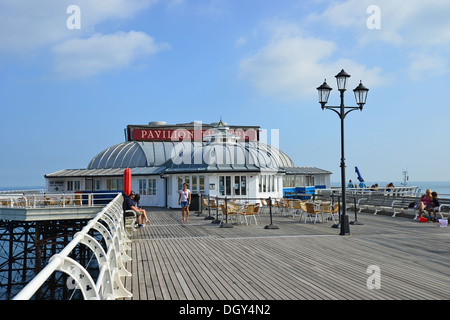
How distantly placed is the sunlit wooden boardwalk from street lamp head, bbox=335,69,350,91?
16.3 ft

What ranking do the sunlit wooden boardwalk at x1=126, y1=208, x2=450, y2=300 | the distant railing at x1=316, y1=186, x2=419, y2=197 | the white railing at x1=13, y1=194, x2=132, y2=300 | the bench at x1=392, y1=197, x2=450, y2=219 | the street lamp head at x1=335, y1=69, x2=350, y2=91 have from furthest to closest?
the distant railing at x1=316, y1=186, x2=419, y2=197 < the bench at x1=392, y1=197, x2=450, y2=219 < the street lamp head at x1=335, y1=69, x2=350, y2=91 < the sunlit wooden boardwalk at x1=126, y1=208, x2=450, y2=300 < the white railing at x1=13, y1=194, x2=132, y2=300

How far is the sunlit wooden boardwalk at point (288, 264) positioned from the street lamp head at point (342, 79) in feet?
16.3

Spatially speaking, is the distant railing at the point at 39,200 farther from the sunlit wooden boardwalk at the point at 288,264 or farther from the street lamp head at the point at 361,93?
the street lamp head at the point at 361,93

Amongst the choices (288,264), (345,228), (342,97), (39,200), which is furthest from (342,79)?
(39,200)

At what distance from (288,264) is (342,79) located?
7.38 metres

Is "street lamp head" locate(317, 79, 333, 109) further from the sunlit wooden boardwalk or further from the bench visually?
the bench

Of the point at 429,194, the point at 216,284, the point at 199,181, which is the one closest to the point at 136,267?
the point at 216,284

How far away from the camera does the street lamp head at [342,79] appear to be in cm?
1330

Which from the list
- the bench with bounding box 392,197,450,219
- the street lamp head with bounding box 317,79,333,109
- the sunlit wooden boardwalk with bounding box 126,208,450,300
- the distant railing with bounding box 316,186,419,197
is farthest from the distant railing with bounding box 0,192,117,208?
the distant railing with bounding box 316,186,419,197

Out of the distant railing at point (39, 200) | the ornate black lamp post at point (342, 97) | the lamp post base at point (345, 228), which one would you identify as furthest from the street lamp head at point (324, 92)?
the distant railing at point (39, 200)

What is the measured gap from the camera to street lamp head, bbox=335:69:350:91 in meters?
13.3
